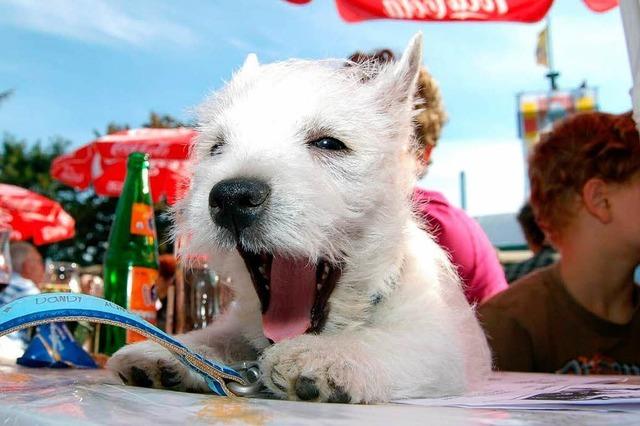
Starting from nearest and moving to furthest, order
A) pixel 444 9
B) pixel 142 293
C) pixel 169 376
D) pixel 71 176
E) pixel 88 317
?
1. pixel 88 317
2. pixel 169 376
3. pixel 142 293
4. pixel 444 9
5. pixel 71 176

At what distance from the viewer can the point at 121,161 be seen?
6.50 m

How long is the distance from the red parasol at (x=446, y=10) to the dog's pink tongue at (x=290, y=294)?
1.81m

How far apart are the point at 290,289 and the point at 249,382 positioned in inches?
12.4

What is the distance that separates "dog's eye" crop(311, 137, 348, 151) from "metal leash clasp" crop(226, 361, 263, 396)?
59 cm

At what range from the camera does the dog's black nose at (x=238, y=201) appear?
1.23m

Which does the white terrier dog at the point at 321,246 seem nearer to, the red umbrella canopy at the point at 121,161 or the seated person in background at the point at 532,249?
the seated person in background at the point at 532,249

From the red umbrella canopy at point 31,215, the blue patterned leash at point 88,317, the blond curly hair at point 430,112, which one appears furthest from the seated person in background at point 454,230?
the red umbrella canopy at point 31,215

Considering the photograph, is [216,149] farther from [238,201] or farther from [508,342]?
[508,342]

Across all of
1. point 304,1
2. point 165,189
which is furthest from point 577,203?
point 165,189

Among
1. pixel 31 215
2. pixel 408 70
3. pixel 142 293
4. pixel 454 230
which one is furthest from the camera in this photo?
pixel 31 215

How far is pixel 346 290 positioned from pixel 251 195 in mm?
327

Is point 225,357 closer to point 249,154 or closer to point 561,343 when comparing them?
point 249,154

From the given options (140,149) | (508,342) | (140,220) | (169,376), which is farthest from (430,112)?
(140,149)

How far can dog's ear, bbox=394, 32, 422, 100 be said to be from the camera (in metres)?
1.72
